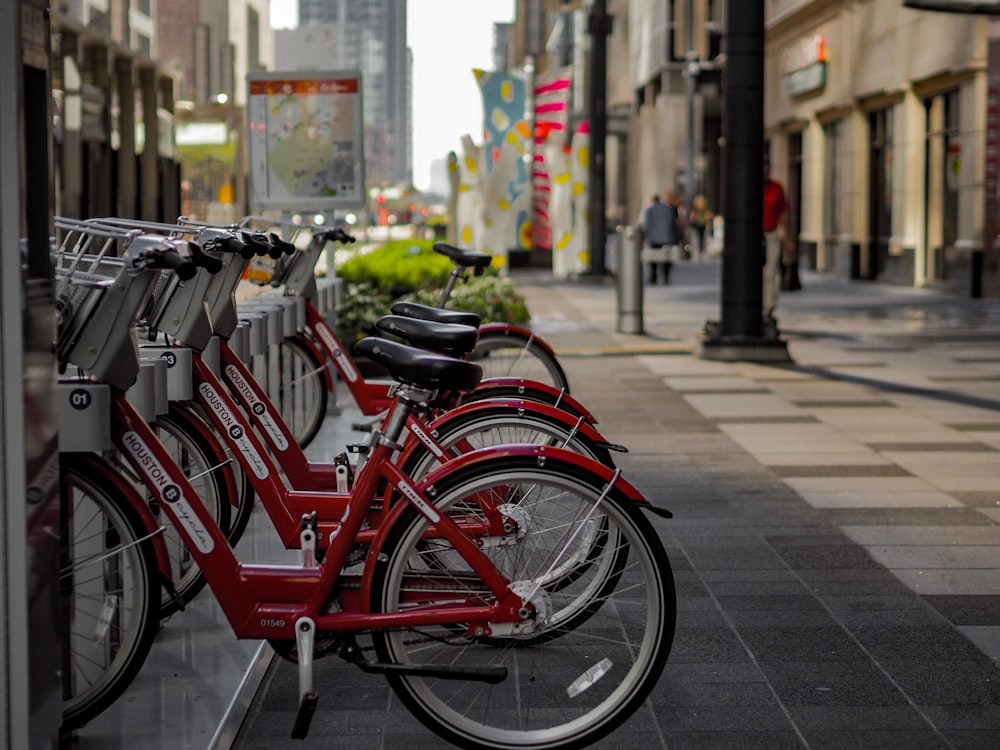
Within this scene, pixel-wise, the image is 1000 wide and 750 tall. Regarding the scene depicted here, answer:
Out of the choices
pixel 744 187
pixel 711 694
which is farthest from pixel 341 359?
pixel 744 187

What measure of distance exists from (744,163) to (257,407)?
32.7 ft

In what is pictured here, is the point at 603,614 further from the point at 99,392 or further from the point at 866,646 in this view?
the point at 99,392

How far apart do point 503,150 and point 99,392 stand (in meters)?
22.8

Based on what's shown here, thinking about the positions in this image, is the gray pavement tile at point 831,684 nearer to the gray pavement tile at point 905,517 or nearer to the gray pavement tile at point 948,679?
the gray pavement tile at point 948,679

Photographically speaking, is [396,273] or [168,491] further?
[396,273]

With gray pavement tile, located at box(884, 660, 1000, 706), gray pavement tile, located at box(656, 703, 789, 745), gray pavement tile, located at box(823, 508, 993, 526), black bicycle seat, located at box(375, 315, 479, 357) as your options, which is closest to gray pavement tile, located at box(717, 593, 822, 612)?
gray pavement tile, located at box(884, 660, 1000, 706)

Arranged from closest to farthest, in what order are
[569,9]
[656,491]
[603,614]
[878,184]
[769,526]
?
[603,614]
[769,526]
[656,491]
[878,184]
[569,9]

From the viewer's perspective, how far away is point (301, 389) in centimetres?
830

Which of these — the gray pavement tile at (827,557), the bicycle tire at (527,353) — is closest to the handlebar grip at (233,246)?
the gray pavement tile at (827,557)

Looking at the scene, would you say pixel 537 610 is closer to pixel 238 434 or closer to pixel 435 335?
pixel 435 335

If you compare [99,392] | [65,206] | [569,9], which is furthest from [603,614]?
[569,9]

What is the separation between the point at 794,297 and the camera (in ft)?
84.0

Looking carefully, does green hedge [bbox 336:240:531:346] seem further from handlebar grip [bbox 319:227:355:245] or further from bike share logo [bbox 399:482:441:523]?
bike share logo [bbox 399:482:441:523]

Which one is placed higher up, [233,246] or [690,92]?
[690,92]
